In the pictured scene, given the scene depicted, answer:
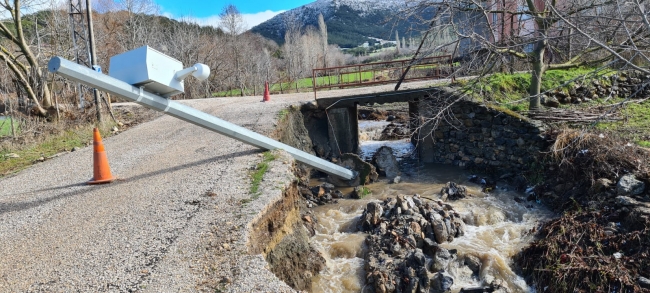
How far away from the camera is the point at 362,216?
9133 mm

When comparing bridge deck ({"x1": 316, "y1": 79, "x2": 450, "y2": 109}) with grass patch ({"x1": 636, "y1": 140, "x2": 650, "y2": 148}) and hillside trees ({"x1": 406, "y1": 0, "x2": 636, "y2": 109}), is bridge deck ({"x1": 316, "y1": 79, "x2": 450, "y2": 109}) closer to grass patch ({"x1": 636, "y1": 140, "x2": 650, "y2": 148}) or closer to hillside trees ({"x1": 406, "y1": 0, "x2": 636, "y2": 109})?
hillside trees ({"x1": 406, "y1": 0, "x2": 636, "y2": 109})

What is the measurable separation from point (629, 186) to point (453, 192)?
11.9 feet

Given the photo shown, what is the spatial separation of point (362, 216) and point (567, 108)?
731 centimetres

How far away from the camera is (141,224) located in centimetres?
559

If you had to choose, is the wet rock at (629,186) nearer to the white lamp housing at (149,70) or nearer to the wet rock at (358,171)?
the wet rock at (358,171)

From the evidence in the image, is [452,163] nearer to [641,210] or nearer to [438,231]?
[438,231]

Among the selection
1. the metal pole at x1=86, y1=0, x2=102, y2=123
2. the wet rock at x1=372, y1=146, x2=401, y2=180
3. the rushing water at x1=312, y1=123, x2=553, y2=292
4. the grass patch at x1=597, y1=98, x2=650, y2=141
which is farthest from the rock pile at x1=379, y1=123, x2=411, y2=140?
the metal pole at x1=86, y1=0, x2=102, y2=123

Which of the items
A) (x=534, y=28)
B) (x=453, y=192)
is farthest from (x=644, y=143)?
(x=453, y=192)

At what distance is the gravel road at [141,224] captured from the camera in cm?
432

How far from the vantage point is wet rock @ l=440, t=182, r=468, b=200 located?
34.1 ft

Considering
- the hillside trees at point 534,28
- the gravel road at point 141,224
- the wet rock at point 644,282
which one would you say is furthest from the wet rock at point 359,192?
the wet rock at point 644,282

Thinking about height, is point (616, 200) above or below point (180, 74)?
below

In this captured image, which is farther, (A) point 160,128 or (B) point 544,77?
(B) point 544,77

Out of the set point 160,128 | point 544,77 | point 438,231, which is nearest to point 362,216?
point 438,231
